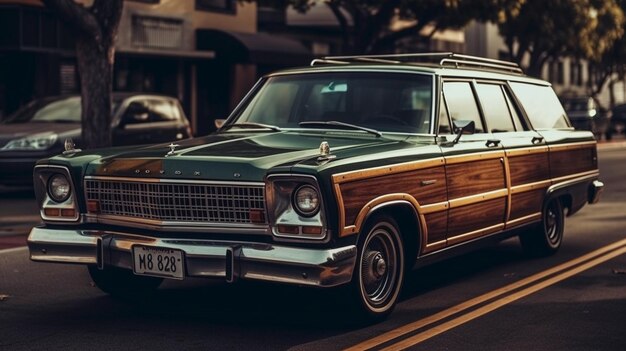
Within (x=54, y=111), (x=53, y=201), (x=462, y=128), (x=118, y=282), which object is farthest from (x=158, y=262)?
(x=54, y=111)

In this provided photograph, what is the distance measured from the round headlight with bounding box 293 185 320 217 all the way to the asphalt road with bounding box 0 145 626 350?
0.72 m

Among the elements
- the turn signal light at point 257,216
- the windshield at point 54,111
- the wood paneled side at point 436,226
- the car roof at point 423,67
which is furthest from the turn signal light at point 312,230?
the windshield at point 54,111

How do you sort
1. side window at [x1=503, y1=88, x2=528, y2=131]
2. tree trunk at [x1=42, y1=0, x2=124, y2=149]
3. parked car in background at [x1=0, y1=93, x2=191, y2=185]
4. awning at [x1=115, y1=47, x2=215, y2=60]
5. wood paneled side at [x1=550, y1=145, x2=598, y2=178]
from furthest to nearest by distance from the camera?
awning at [x1=115, y1=47, x2=215, y2=60] < parked car in background at [x1=0, y1=93, x2=191, y2=185] < tree trunk at [x1=42, y1=0, x2=124, y2=149] < wood paneled side at [x1=550, y1=145, x2=598, y2=178] < side window at [x1=503, y1=88, x2=528, y2=131]

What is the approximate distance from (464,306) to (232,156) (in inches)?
80.8

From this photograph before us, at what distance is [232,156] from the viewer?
716 cm

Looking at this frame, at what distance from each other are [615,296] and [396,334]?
221 cm

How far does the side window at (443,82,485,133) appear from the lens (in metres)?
8.77

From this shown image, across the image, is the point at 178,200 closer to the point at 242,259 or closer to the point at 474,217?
the point at 242,259

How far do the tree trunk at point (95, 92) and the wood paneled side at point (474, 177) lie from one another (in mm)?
8595

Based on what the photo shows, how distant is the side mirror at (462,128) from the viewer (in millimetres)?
8359

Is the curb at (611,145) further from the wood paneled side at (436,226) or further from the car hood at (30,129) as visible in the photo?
the wood paneled side at (436,226)

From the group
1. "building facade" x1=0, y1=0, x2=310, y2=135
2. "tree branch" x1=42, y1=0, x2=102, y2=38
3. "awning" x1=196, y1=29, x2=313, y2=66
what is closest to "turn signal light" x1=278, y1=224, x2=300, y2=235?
"tree branch" x1=42, y1=0, x2=102, y2=38

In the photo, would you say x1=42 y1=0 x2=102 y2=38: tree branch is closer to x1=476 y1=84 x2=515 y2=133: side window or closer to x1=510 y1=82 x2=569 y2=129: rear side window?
x1=510 y1=82 x2=569 y2=129: rear side window

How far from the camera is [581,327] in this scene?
23.9 feet
